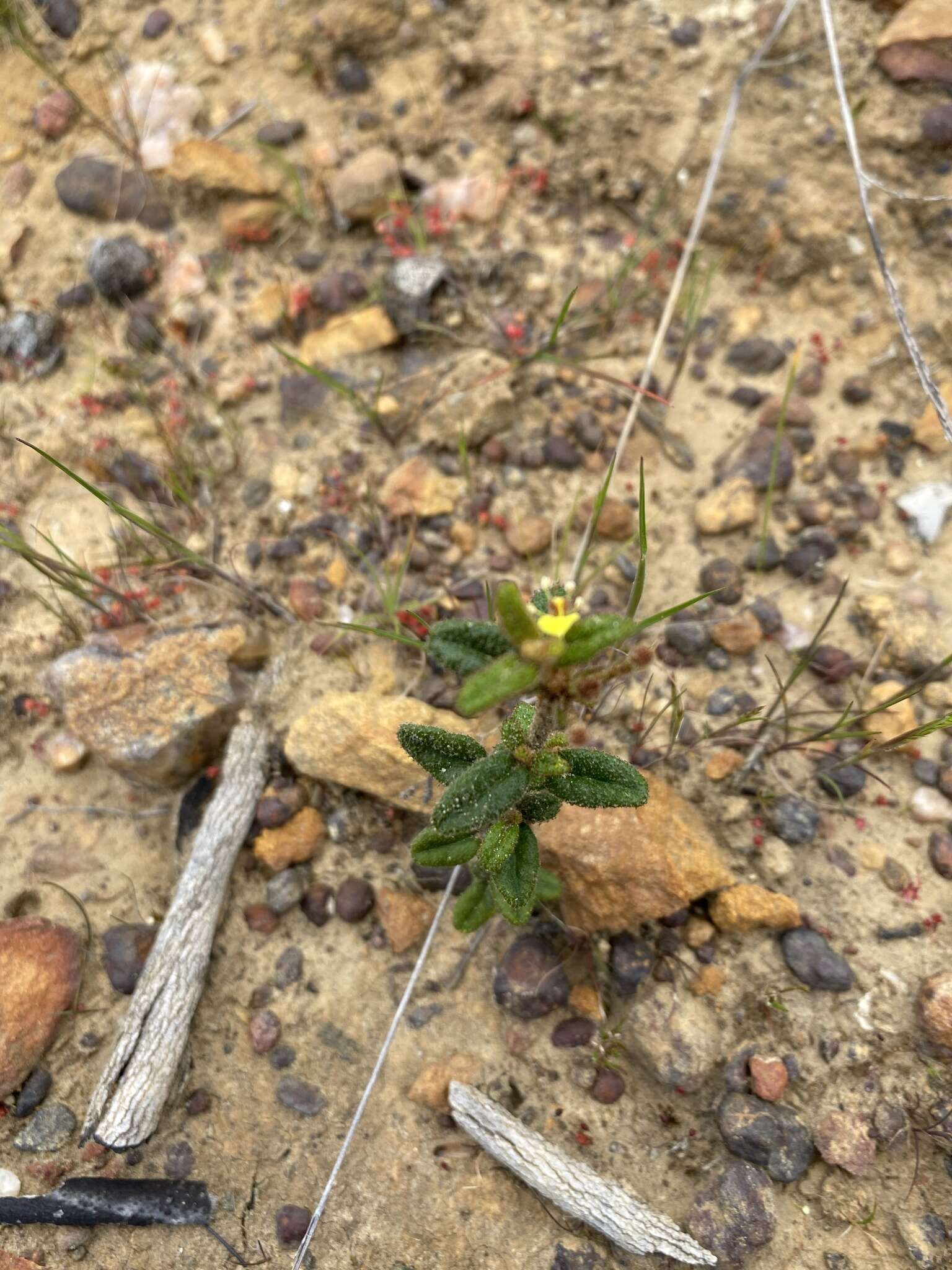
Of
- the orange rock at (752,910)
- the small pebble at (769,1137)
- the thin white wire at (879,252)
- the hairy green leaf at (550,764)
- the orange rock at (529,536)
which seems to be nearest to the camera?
the hairy green leaf at (550,764)

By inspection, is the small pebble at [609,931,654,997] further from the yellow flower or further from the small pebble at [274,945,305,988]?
the yellow flower

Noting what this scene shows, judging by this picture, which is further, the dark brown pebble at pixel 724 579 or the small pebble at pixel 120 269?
the small pebble at pixel 120 269

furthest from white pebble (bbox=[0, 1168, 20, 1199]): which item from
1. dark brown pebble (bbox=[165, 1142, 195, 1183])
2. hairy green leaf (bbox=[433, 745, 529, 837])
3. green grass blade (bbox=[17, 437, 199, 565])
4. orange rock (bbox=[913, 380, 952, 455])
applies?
orange rock (bbox=[913, 380, 952, 455])

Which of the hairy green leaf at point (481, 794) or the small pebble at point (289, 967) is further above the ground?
the hairy green leaf at point (481, 794)

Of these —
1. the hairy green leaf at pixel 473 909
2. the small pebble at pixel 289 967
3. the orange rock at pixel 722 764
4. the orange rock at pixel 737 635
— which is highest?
the hairy green leaf at pixel 473 909

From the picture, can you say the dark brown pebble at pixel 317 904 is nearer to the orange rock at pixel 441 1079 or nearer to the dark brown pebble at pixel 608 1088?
the orange rock at pixel 441 1079

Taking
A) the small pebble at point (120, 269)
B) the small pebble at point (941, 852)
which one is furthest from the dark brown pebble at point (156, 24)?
the small pebble at point (941, 852)
